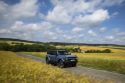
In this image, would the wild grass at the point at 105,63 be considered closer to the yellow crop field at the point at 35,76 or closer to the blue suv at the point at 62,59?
the blue suv at the point at 62,59

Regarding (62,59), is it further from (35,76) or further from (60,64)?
(35,76)

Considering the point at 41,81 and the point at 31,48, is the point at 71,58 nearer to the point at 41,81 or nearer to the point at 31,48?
the point at 41,81

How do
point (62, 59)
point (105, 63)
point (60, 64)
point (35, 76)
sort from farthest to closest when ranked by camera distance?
point (105, 63) → point (60, 64) → point (62, 59) → point (35, 76)

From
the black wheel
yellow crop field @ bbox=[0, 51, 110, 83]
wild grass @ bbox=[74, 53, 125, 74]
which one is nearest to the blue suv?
the black wheel

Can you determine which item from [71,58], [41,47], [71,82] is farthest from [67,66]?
[41,47]

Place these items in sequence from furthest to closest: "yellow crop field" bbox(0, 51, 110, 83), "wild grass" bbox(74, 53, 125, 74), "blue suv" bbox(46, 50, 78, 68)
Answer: "blue suv" bbox(46, 50, 78, 68), "wild grass" bbox(74, 53, 125, 74), "yellow crop field" bbox(0, 51, 110, 83)

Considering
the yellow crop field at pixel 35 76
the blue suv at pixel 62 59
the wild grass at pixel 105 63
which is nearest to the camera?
the yellow crop field at pixel 35 76

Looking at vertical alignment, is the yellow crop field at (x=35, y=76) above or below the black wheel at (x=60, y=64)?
above

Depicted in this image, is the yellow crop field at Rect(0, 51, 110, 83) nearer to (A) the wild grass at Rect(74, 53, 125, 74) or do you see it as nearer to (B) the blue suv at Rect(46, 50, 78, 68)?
(A) the wild grass at Rect(74, 53, 125, 74)

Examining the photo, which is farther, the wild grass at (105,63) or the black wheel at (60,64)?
the black wheel at (60,64)

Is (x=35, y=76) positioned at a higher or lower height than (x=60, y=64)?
higher

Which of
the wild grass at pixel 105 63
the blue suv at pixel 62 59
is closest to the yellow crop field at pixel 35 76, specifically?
the wild grass at pixel 105 63

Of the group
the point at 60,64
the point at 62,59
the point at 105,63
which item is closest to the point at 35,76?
the point at 62,59

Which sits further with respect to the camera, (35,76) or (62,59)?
(62,59)
